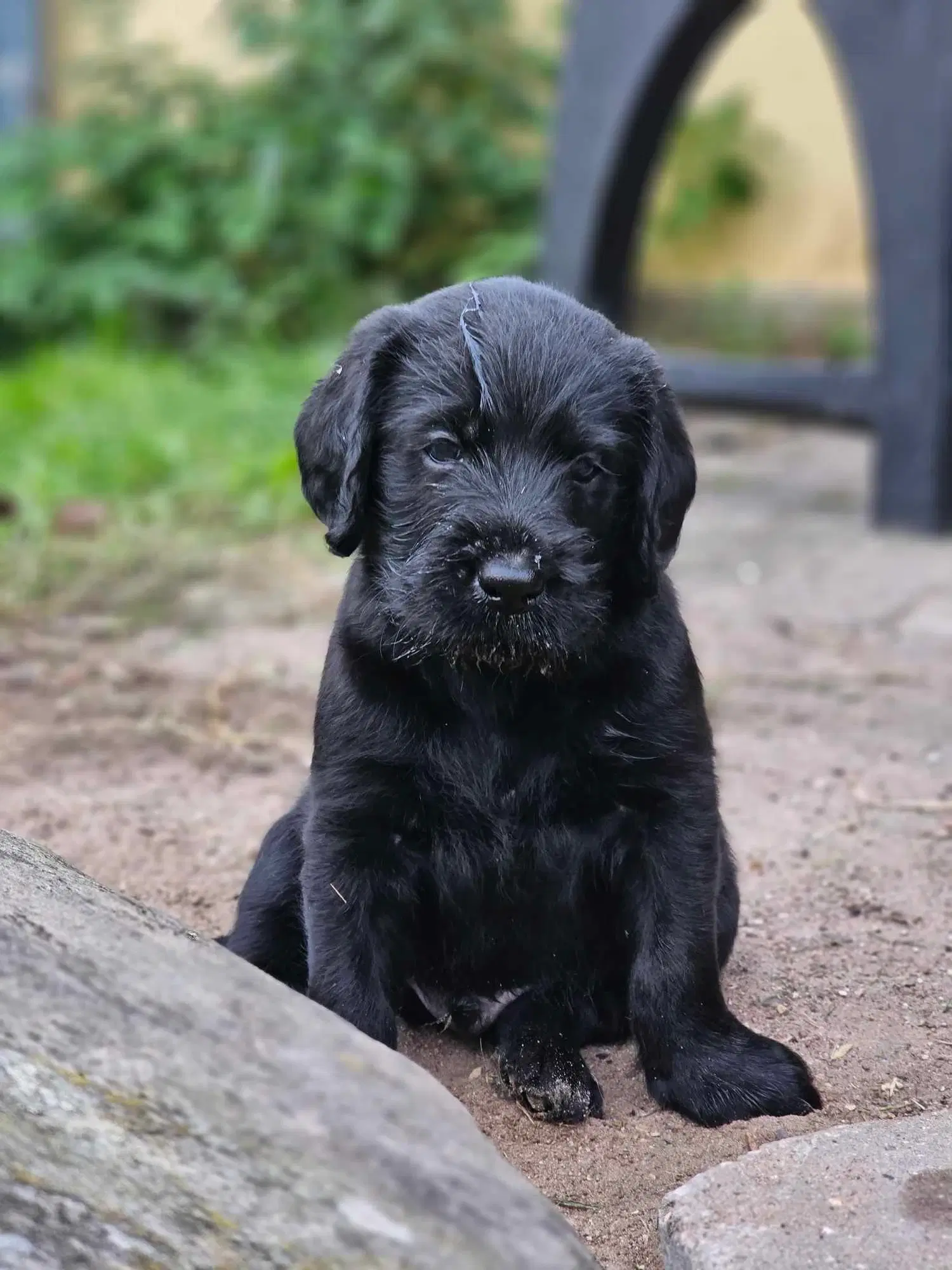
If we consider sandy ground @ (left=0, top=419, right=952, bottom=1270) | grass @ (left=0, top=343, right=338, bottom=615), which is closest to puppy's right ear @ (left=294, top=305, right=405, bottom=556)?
sandy ground @ (left=0, top=419, right=952, bottom=1270)

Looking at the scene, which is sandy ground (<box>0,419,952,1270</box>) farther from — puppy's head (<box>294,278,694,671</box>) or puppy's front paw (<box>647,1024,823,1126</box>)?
puppy's head (<box>294,278,694,671</box>)

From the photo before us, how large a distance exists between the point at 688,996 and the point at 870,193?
13.1ft

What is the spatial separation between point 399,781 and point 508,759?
0.54ft

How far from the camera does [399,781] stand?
247 centimetres

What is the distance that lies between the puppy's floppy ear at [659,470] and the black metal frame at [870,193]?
334 cm

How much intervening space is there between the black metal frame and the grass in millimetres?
1616

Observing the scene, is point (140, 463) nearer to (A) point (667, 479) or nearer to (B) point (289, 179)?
(B) point (289, 179)

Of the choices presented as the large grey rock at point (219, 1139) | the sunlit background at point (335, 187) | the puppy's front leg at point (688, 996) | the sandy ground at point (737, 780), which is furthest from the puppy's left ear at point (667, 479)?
the sunlit background at point (335, 187)

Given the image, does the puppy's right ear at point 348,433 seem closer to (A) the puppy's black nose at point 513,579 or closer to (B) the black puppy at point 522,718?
(B) the black puppy at point 522,718

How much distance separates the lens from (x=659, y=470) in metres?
2.55

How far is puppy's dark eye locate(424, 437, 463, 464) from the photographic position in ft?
8.17

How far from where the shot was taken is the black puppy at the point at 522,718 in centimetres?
244

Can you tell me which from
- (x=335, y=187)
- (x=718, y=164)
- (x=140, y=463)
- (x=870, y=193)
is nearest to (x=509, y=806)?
(x=870, y=193)

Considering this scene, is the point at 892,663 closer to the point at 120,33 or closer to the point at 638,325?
the point at 638,325
